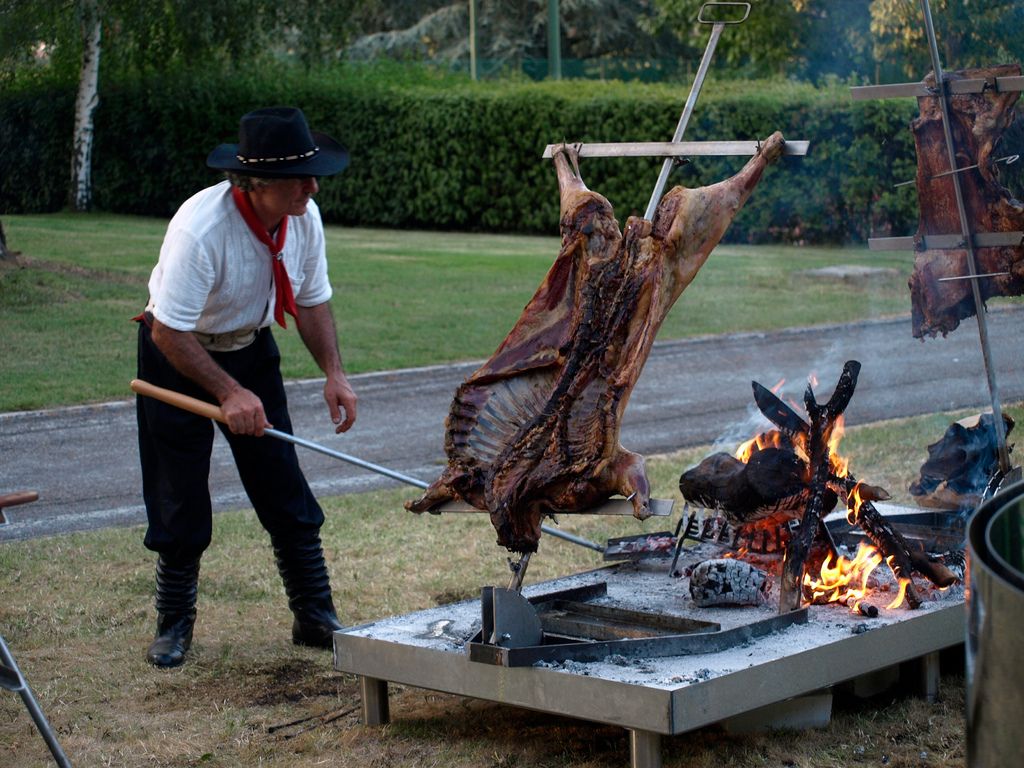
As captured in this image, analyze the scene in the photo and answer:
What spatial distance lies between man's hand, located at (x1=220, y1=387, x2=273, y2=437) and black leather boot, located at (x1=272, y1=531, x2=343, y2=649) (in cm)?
69

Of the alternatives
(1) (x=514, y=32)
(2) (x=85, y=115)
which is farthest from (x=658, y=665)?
(1) (x=514, y=32)

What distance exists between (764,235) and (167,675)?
16.0 meters

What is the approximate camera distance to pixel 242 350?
567 centimetres

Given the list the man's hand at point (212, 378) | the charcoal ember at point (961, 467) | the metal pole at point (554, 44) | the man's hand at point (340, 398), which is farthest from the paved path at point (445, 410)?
the metal pole at point (554, 44)

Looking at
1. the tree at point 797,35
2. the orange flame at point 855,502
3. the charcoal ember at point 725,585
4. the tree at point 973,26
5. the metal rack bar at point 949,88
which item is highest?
the tree at point 797,35

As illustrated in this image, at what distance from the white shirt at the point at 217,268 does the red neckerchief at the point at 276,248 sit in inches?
0.8

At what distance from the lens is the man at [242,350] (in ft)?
17.5

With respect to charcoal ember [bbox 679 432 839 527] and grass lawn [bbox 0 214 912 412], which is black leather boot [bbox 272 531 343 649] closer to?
charcoal ember [bbox 679 432 839 527]

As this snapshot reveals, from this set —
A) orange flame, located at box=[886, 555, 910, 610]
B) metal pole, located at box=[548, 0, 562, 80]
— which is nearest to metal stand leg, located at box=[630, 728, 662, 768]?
orange flame, located at box=[886, 555, 910, 610]

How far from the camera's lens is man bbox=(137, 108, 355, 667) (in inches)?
209

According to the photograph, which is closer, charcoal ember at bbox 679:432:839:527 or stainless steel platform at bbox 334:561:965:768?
stainless steel platform at bbox 334:561:965:768

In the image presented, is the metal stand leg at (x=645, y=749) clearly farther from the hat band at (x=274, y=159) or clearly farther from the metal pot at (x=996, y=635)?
the hat band at (x=274, y=159)

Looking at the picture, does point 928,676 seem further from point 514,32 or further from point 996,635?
point 514,32

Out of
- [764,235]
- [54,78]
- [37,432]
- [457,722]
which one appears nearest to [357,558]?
[457,722]
